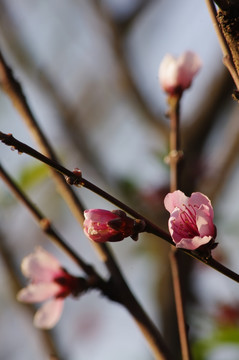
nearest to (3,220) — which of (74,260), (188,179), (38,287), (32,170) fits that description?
(32,170)

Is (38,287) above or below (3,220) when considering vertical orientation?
below

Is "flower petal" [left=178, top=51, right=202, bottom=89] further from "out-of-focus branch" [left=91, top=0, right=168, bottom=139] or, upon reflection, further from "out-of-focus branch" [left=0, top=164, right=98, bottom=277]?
"out-of-focus branch" [left=91, top=0, right=168, bottom=139]

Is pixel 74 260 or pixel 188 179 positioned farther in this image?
pixel 188 179

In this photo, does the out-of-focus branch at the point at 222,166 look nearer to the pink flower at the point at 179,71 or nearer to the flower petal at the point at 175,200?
the pink flower at the point at 179,71

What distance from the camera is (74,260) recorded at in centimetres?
101

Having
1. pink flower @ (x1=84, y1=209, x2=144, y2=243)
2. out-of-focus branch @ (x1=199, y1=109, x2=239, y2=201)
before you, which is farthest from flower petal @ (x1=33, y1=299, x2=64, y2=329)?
out-of-focus branch @ (x1=199, y1=109, x2=239, y2=201)

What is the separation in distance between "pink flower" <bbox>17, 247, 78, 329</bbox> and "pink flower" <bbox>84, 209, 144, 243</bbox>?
39 centimetres

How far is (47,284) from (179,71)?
1.84ft

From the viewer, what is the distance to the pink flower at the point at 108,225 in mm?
764

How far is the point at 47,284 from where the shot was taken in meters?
1.18

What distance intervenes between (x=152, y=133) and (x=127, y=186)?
1.72 feet

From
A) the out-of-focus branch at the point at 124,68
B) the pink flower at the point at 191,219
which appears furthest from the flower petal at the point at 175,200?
the out-of-focus branch at the point at 124,68

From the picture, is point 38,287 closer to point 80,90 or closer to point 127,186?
point 127,186

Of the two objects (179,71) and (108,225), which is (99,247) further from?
(179,71)
